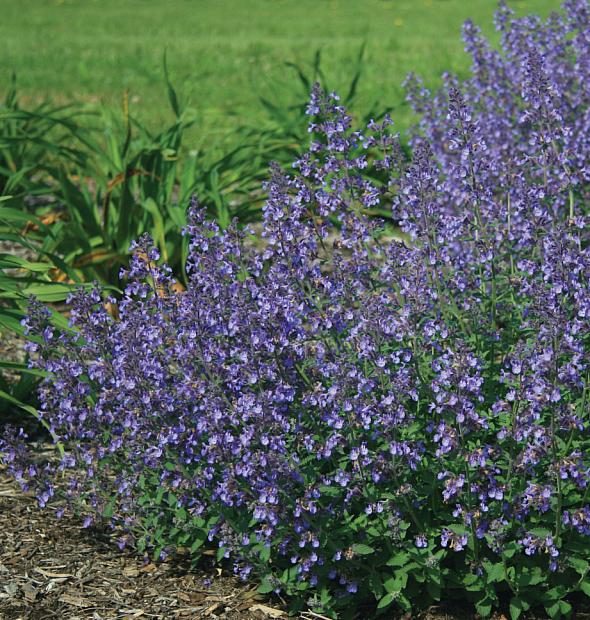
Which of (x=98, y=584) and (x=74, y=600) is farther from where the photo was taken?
(x=98, y=584)

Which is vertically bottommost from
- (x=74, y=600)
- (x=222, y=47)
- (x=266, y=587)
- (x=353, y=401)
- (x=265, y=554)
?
(x=74, y=600)

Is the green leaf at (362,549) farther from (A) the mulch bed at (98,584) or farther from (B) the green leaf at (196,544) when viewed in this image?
(B) the green leaf at (196,544)

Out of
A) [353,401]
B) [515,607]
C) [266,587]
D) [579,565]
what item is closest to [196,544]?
[266,587]

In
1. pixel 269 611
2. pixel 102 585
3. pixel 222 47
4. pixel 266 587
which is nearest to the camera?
pixel 266 587

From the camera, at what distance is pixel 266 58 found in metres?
14.0

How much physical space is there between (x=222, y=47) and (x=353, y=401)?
40.9 ft

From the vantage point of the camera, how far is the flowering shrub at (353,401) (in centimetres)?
310

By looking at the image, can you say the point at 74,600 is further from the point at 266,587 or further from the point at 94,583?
the point at 266,587

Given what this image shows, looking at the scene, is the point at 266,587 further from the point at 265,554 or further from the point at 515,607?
the point at 515,607

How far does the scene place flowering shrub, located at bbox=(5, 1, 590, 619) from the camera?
310 centimetres

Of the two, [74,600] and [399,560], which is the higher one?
[399,560]

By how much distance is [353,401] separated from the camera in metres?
3.10

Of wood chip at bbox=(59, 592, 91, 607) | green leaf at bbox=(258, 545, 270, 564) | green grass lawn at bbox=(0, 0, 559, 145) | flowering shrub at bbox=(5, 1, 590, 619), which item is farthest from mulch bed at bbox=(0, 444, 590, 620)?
green grass lawn at bbox=(0, 0, 559, 145)

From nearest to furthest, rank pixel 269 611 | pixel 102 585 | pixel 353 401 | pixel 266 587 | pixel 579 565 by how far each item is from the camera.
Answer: pixel 353 401
pixel 579 565
pixel 266 587
pixel 269 611
pixel 102 585
